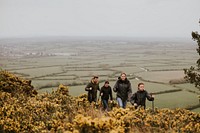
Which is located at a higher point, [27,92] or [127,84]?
[127,84]

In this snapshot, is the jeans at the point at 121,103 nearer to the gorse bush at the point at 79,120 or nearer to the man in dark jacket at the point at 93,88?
the gorse bush at the point at 79,120

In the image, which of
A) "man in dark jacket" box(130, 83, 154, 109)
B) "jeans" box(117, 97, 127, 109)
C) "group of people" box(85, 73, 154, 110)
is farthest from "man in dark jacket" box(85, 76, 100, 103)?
"man in dark jacket" box(130, 83, 154, 109)

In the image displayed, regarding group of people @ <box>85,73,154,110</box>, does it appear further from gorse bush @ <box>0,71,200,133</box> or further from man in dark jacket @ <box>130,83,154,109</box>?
gorse bush @ <box>0,71,200,133</box>

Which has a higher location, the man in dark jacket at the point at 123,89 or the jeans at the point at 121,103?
the man in dark jacket at the point at 123,89

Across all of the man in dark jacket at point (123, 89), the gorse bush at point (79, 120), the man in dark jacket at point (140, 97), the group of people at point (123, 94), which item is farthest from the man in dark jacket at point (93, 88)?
the man in dark jacket at point (140, 97)

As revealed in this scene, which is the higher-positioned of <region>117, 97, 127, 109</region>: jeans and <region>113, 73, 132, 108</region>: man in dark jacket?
<region>113, 73, 132, 108</region>: man in dark jacket

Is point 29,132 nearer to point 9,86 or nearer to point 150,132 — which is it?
point 150,132

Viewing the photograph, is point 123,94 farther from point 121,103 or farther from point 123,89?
point 121,103

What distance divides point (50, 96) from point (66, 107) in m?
4.70

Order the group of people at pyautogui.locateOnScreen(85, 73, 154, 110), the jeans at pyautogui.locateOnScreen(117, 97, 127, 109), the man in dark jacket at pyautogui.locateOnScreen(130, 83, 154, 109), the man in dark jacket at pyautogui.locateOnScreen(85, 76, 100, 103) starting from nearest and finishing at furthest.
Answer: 1. the man in dark jacket at pyautogui.locateOnScreen(130, 83, 154, 109)
2. the group of people at pyautogui.locateOnScreen(85, 73, 154, 110)
3. the jeans at pyautogui.locateOnScreen(117, 97, 127, 109)
4. the man in dark jacket at pyautogui.locateOnScreen(85, 76, 100, 103)

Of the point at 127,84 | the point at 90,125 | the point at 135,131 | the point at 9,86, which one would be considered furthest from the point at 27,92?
the point at 90,125

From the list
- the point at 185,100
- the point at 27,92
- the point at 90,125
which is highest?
the point at 90,125

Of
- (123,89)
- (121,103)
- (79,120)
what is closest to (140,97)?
(123,89)

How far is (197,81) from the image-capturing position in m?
20.6
